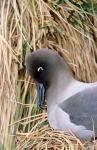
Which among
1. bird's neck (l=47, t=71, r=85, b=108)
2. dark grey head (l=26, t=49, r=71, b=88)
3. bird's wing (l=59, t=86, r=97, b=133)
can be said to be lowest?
bird's wing (l=59, t=86, r=97, b=133)

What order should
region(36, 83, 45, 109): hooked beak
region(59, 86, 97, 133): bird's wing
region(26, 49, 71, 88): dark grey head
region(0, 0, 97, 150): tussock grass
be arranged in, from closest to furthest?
1. region(59, 86, 97, 133): bird's wing
2. region(26, 49, 71, 88): dark grey head
3. region(36, 83, 45, 109): hooked beak
4. region(0, 0, 97, 150): tussock grass

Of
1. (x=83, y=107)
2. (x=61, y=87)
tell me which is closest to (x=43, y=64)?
(x=61, y=87)

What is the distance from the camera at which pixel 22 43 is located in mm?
3797

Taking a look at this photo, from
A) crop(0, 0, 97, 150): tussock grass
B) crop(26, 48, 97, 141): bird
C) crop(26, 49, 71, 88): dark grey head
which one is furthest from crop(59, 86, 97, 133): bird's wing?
crop(0, 0, 97, 150): tussock grass

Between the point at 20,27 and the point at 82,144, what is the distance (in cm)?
79

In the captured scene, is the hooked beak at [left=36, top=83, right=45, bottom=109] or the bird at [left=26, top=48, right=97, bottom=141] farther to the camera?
the hooked beak at [left=36, top=83, right=45, bottom=109]

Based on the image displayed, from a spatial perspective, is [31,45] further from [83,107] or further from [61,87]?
[83,107]

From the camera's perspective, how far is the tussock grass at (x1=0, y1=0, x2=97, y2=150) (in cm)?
377

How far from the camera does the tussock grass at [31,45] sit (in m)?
3.77

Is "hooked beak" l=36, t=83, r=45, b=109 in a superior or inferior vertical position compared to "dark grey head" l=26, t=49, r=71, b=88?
inferior

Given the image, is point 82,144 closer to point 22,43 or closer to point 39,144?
point 39,144

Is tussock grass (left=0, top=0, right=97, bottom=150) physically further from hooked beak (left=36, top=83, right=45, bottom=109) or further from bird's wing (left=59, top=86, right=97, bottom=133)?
bird's wing (left=59, top=86, right=97, bottom=133)

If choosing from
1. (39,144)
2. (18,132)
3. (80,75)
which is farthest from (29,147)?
(80,75)

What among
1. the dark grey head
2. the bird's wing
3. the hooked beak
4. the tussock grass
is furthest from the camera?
the tussock grass
